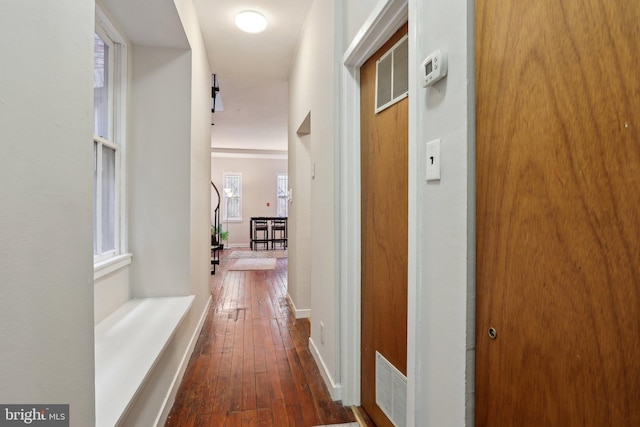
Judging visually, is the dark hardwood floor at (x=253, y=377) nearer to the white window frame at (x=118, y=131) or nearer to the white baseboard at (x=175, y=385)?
the white baseboard at (x=175, y=385)

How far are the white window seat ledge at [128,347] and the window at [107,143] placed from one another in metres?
0.36

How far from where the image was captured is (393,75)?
143 centimetres

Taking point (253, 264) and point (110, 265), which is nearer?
point (110, 265)

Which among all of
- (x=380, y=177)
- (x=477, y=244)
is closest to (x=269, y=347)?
(x=380, y=177)

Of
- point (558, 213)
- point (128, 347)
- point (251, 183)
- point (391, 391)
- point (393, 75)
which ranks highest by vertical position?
point (251, 183)

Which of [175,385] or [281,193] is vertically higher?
[281,193]

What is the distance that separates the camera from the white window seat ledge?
1.06m

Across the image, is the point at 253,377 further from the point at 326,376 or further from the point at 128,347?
the point at 128,347

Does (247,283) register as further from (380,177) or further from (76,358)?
(76,358)

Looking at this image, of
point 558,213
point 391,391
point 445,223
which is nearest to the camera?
point 558,213

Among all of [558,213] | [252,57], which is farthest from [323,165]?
[252,57]

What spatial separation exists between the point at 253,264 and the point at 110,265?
477 centimetres

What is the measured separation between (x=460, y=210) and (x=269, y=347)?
217cm

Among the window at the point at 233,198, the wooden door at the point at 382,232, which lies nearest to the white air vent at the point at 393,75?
the wooden door at the point at 382,232
